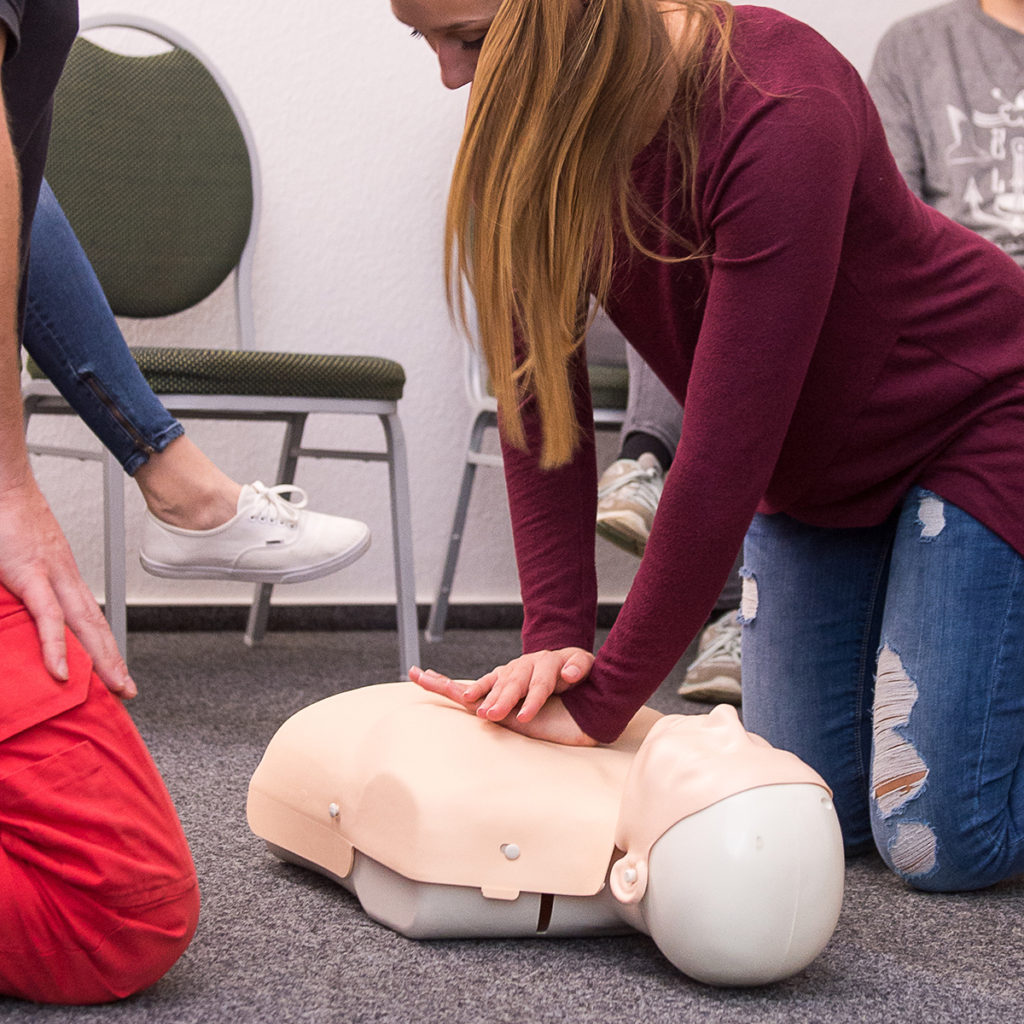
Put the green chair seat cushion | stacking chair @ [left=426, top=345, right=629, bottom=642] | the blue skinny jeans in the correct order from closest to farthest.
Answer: the blue skinny jeans
the green chair seat cushion
stacking chair @ [left=426, top=345, right=629, bottom=642]

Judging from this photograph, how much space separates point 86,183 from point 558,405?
1.10 meters

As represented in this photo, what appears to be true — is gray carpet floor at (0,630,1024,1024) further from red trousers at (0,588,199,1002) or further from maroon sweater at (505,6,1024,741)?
maroon sweater at (505,6,1024,741)

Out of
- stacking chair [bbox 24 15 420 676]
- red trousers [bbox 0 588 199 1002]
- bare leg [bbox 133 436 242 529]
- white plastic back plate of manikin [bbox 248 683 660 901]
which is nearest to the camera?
red trousers [bbox 0 588 199 1002]

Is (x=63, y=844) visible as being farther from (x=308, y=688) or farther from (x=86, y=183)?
(x=86, y=183)

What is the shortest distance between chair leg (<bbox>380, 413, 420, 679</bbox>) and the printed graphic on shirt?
0.88 meters

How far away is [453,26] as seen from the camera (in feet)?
2.39

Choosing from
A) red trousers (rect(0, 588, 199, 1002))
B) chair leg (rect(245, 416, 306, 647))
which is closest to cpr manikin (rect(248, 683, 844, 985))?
red trousers (rect(0, 588, 199, 1002))

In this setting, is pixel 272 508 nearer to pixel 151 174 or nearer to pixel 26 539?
pixel 26 539

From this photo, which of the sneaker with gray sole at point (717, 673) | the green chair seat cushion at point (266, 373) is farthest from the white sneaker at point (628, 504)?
the green chair seat cushion at point (266, 373)

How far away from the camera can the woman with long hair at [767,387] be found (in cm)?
73

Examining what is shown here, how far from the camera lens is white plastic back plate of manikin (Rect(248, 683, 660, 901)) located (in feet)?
2.25

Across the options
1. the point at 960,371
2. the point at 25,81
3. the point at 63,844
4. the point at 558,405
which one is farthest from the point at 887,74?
the point at 63,844

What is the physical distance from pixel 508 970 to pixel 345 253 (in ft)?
5.01

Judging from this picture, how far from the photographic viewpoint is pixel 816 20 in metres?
2.21
